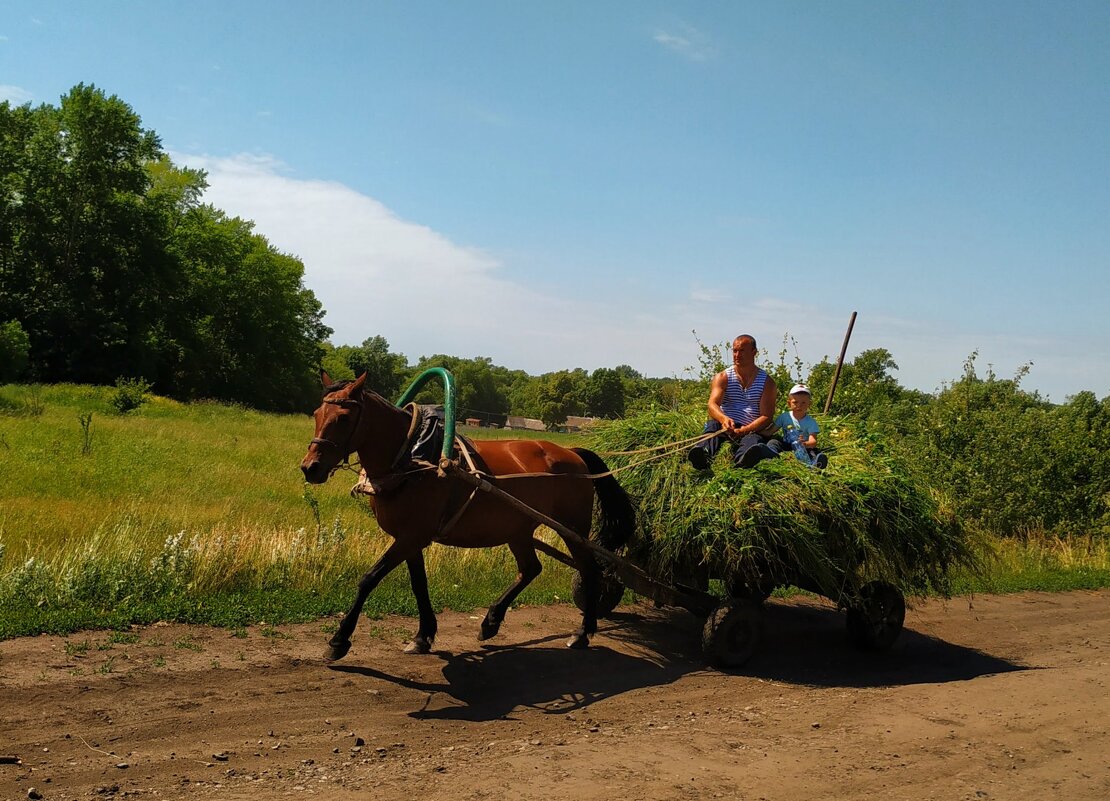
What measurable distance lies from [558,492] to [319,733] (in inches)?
128

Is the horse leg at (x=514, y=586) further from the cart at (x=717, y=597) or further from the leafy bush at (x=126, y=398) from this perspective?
the leafy bush at (x=126, y=398)

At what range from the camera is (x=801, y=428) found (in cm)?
763

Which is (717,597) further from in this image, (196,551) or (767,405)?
(196,551)

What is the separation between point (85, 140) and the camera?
143 ft

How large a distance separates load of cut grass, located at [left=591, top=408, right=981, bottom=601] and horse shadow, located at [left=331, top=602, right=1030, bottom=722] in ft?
2.50

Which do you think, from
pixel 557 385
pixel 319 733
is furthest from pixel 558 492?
pixel 557 385

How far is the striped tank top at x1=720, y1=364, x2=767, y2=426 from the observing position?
25.2 ft

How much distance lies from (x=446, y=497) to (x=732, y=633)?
2.84 m

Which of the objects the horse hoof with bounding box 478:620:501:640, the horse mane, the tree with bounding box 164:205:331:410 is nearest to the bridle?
the horse mane

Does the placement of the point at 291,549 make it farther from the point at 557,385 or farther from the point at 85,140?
the point at 557,385

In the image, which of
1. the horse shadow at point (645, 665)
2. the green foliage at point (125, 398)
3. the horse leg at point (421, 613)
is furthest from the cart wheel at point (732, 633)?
the green foliage at point (125, 398)

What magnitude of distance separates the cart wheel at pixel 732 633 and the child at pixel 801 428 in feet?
4.72

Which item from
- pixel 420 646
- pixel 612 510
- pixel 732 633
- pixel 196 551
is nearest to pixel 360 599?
pixel 420 646

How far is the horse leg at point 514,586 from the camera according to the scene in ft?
24.5
